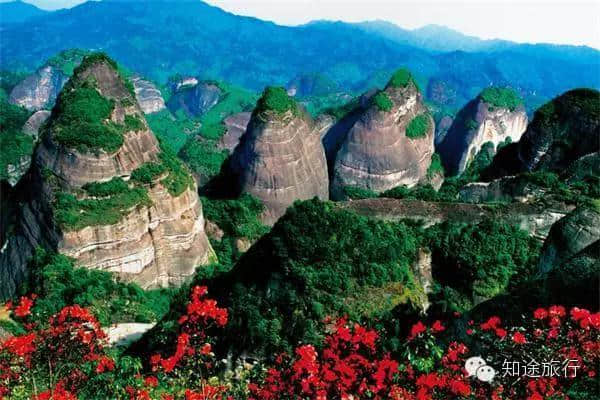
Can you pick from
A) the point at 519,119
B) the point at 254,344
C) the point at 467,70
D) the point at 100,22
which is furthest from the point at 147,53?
the point at 254,344

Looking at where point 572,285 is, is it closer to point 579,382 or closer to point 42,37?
point 579,382

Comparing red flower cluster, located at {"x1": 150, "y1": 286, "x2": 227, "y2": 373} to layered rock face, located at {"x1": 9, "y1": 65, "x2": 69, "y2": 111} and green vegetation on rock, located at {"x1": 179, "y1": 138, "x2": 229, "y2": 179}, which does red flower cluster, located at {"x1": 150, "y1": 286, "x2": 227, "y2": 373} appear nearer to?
green vegetation on rock, located at {"x1": 179, "y1": 138, "x2": 229, "y2": 179}

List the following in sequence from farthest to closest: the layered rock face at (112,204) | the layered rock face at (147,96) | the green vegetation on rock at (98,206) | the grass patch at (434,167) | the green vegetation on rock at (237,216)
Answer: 1. the layered rock face at (147,96)
2. the grass patch at (434,167)
3. the green vegetation on rock at (237,216)
4. the layered rock face at (112,204)
5. the green vegetation on rock at (98,206)

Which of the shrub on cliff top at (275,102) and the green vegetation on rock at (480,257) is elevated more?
the shrub on cliff top at (275,102)

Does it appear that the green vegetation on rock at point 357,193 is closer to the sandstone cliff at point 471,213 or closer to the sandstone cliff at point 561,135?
the sandstone cliff at point 561,135

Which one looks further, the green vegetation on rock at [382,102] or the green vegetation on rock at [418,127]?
the green vegetation on rock at [418,127]

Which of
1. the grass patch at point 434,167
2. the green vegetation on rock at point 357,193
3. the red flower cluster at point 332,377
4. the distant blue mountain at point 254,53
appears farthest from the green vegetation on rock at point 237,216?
the distant blue mountain at point 254,53

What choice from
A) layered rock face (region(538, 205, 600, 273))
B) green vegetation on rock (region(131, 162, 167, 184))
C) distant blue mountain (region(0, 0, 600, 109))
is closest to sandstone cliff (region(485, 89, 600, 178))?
layered rock face (region(538, 205, 600, 273))
